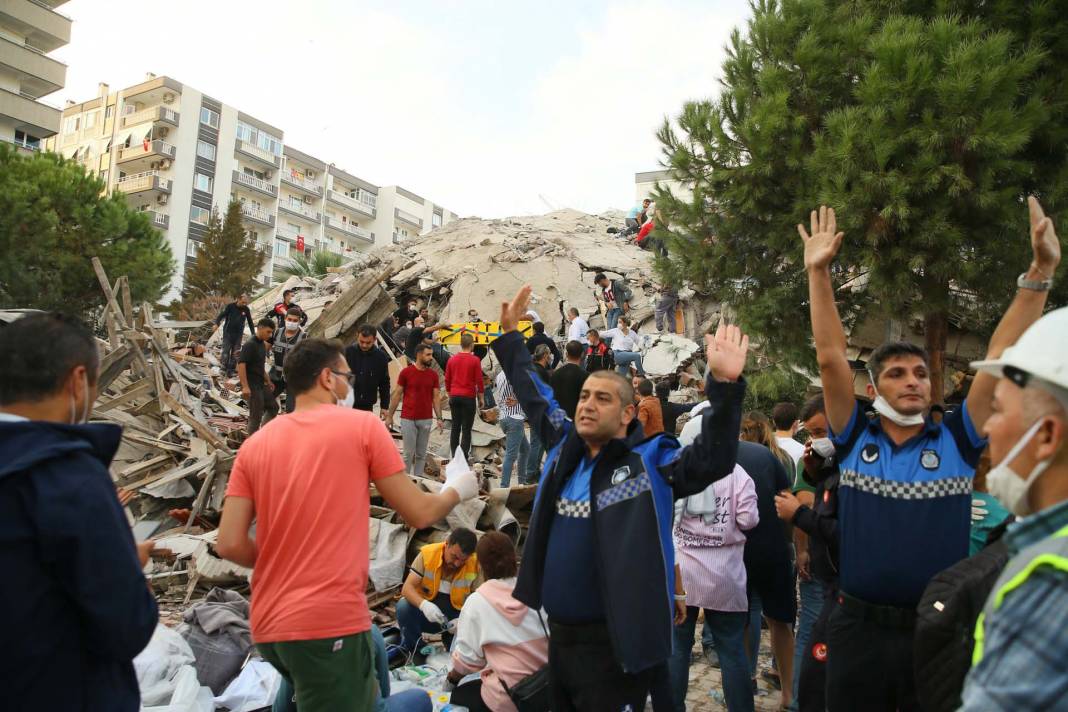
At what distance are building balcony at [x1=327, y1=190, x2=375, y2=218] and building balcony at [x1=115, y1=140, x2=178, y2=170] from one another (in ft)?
58.0

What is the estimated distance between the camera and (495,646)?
416 centimetres

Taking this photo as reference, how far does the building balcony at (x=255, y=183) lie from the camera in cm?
6126

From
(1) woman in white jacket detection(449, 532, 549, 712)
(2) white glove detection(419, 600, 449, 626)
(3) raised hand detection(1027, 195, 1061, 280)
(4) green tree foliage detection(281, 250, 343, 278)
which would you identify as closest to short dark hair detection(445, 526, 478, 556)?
(2) white glove detection(419, 600, 449, 626)

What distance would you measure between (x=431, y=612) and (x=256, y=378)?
5.59m

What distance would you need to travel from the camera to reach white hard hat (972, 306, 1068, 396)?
1.29 metres

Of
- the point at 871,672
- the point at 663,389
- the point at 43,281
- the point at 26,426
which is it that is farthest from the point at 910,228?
the point at 43,281

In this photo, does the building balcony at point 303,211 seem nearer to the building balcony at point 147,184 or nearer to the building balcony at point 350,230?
the building balcony at point 350,230

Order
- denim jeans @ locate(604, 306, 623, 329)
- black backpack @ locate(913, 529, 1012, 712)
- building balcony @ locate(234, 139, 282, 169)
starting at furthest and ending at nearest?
building balcony @ locate(234, 139, 282, 169), denim jeans @ locate(604, 306, 623, 329), black backpack @ locate(913, 529, 1012, 712)

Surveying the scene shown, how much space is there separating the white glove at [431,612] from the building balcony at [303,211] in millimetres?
65915

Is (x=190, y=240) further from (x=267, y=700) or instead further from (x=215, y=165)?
(x=267, y=700)

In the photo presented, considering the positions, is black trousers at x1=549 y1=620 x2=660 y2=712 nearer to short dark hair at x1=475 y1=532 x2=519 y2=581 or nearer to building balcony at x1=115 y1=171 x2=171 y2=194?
short dark hair at x1=475 y1=532 x2=519 y2=581

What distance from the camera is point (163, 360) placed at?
34.1ft

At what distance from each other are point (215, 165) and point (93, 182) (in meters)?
33.0

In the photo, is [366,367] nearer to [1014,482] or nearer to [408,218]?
[1014,482]
